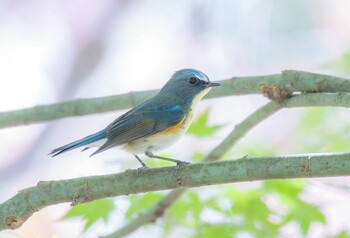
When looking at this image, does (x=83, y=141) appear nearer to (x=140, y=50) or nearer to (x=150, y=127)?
(x=150, y=127)

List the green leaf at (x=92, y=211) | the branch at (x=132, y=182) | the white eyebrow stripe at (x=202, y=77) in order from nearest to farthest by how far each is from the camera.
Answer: the branch at (x=132, y=182), the green leaf at (x=92, y=211), the white eyebrow stripe at (x=202, y=77)

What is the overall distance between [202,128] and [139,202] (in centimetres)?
38

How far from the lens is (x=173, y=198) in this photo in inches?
90.4

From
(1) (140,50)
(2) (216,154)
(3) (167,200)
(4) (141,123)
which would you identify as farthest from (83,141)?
(1) (140,50)

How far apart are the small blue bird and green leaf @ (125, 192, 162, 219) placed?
0.15 m

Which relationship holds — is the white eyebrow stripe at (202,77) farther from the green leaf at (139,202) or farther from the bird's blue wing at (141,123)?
the green leaf at (139,202)

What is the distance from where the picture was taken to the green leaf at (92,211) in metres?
2.19

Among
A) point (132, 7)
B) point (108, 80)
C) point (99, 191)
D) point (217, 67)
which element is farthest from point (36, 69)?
point (99, 191)

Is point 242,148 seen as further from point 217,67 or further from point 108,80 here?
point 108,80

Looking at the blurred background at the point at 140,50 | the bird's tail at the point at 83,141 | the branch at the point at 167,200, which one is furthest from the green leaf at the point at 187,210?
the blurred background at the point at 140,50

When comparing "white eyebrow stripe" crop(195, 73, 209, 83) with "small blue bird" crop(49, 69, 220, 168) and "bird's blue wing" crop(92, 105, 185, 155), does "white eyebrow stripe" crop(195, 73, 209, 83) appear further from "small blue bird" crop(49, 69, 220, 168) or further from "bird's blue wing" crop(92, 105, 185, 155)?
"bird's blue wing" crop(92, 105, 185, 155)

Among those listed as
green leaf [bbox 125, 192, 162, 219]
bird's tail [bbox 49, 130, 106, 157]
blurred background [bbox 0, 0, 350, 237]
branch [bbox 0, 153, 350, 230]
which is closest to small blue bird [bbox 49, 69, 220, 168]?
bird's tail [bbox 49, 130, 106, 157]

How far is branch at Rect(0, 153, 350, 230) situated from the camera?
1693 mm

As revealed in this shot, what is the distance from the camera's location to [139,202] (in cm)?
225
